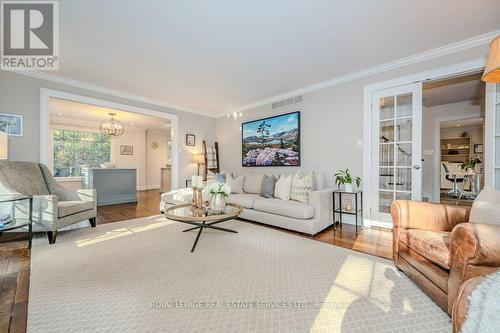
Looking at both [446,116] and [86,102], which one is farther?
[446,116]

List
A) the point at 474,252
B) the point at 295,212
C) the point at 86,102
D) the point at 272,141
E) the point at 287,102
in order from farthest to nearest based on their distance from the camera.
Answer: the point at 272,141 → the point at 287,102 → the point at 86,102 → the point at 295,212 → the point at 474,252

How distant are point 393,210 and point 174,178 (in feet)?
15.2

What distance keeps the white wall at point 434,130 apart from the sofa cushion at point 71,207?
6.45 metres

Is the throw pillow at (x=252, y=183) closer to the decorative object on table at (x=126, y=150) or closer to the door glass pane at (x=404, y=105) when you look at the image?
the door glass pane at (x=404, y=105)

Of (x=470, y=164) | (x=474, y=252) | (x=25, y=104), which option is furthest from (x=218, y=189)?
(x=470, y=164)

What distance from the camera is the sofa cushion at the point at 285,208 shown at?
119 inches

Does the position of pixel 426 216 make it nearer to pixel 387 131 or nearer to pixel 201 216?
pixel 387 131

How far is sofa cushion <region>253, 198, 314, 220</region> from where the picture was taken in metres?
3.01

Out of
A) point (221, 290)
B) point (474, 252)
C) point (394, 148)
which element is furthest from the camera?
point (394, 148)

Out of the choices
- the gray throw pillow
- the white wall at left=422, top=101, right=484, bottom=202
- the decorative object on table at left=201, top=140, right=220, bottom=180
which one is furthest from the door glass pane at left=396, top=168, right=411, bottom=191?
the decorative object on table at left=201, top=140, right=220, bottom=180

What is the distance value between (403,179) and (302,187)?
1.52m

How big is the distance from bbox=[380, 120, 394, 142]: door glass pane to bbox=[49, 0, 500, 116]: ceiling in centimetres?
92

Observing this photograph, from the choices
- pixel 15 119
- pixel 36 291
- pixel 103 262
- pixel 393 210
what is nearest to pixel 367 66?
pixel 393 210

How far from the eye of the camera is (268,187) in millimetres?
3861
